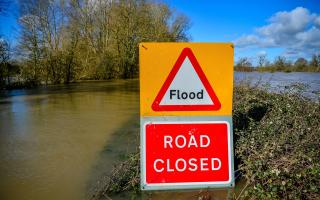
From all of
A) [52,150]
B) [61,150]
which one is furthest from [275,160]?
[52,150]

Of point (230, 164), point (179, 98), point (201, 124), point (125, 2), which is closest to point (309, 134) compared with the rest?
point (230, 164)

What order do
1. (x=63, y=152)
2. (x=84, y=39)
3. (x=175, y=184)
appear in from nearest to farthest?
(x=175, y=184) < (x=63, y=152) < (x=84, y=39)

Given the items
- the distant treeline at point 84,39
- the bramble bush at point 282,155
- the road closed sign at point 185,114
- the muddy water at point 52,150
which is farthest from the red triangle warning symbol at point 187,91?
the distant treeline at point 84,39

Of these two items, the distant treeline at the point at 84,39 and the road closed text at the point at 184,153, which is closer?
the road closed text at the point at 184,153

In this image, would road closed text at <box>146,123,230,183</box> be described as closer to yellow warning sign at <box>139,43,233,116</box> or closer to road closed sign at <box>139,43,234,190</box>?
road closed sign at <box>139,43,234,190</box>

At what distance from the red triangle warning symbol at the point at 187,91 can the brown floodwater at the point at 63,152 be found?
98 cm

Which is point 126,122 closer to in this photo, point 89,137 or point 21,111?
point 89,137

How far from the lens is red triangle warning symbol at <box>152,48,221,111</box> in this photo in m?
2.69

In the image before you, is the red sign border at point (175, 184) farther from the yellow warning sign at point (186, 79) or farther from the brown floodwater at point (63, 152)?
the brown floodwater at point (63, 152)

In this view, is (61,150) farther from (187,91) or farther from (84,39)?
(84,39)

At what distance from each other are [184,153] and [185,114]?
1.15ft

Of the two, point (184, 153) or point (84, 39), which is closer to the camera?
point (184, 153)

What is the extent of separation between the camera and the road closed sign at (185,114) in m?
2.68

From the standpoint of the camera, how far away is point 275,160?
10.1 ft
